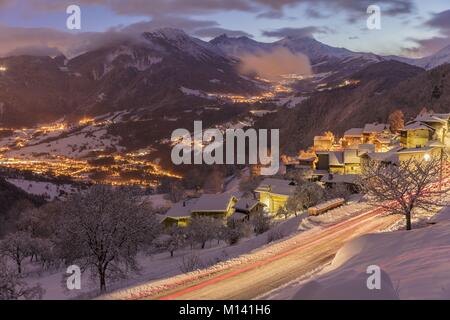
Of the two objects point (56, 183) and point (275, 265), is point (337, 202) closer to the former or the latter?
point (275, 265)

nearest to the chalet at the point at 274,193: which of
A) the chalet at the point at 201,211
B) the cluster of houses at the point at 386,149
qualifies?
the cluster of houses at the point at 386,149

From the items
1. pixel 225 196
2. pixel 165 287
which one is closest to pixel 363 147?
pixel 225 196

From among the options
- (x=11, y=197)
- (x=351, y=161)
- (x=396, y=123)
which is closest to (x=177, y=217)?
(x=351, y=161)

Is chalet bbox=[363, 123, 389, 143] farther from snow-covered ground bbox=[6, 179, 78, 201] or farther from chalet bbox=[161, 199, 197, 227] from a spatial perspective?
snow-covered ground bbox=[6, 179, 78, 201]

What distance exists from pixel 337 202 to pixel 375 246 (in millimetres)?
22840

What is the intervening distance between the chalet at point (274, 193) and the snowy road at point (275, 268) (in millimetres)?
34853

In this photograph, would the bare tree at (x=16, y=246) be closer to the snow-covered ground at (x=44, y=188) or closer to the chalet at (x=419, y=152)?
the chalet at (x=419, y=152)

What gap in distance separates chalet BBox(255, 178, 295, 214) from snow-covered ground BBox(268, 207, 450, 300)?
39.2 meters

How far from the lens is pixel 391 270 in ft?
53.0

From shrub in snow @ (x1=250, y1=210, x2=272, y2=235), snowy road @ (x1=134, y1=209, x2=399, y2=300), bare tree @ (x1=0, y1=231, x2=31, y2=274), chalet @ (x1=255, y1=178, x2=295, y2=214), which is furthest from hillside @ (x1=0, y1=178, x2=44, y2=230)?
snowy road @ (x1=134, y1=209, x2=399, y2=300)

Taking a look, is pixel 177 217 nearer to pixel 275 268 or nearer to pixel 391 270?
pixel 275 268
